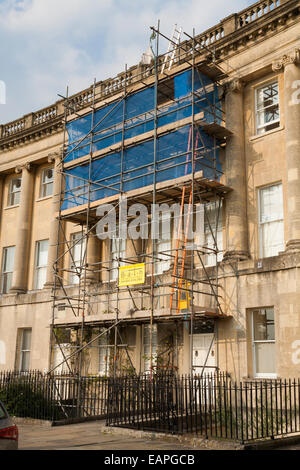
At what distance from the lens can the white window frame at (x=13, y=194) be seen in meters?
28.7

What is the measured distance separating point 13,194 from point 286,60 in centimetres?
1696

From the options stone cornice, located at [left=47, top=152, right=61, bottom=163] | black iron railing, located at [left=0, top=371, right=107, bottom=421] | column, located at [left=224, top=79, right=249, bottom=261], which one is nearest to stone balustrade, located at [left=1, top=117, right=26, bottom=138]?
stone cornice, located at [left=47, top=152, right=61, bottom=163]

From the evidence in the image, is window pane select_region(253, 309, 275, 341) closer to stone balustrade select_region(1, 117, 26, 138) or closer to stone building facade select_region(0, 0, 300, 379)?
stone building facade select_region(0, 0, 300, 379)

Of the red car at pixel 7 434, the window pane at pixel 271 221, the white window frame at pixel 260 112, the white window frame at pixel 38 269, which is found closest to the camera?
the red car at pixel 7 434

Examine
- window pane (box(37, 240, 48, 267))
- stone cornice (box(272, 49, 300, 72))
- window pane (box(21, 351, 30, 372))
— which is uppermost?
stone cornice (box(272, 49, 300, 72))

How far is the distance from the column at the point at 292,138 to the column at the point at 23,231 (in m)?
14.2

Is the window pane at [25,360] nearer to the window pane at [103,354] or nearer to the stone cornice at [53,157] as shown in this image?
the window pane at [103,354]

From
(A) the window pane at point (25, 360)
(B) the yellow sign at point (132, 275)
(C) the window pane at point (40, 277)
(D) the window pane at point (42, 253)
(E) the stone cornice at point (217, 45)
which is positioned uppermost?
(E) the stone cornice at point (217, 45)

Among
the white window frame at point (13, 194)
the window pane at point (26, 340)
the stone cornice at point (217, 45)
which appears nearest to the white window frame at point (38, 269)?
the window pane at point (26, 340)

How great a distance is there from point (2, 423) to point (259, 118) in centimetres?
1493

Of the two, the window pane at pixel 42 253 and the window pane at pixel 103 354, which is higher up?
the window pane at pixel 42 253

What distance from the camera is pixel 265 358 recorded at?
1672 cm

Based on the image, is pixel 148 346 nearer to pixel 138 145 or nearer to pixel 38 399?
pixel 38 399

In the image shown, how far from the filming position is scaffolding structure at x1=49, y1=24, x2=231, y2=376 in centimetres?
1812
